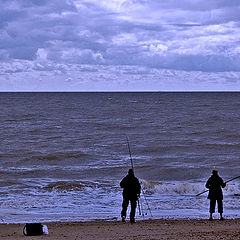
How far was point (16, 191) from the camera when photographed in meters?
18.5

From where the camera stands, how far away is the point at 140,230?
11.7 metres

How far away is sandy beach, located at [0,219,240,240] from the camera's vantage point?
10.7 meters

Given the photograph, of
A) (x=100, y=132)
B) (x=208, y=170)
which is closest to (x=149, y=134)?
(x=100, y=132)

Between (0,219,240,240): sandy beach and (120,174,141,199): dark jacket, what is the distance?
744 millimetres

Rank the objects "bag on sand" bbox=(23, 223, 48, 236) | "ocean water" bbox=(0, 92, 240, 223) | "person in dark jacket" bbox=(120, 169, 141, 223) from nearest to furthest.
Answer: "bag on sand" bbox=(23, 223, 48, 236), "person in dark jacket" bbox=(120, 169, 141, 223), "ocean water" bbox=(0, 92, 240, 223)

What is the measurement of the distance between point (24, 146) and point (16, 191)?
1530 cm

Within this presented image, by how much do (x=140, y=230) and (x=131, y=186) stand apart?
4.67 ft

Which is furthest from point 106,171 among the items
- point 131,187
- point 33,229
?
point 33,229

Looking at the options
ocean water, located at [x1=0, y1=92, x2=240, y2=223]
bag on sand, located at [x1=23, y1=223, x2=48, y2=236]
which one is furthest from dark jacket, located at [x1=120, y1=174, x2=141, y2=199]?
bag on sand, located at [x1=23, y1=223, x2=48, y2=236]

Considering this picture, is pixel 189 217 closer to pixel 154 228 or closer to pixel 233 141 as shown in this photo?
pixel 154 228

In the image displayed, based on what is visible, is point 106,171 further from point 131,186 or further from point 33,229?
point 33,229

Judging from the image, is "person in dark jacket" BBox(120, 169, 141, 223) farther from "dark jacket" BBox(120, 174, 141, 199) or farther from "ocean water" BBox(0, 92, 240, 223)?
"ocean water" BBox(0, 92, 240, 223)

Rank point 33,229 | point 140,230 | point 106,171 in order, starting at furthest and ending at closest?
point 106,171 < point 140,230 < point 33,229

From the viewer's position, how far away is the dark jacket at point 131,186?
12781mm
